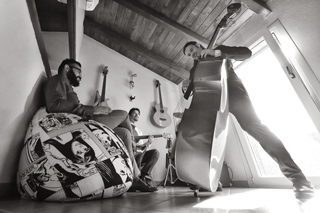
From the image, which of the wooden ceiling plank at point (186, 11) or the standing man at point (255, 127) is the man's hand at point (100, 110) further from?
the wooden ceiling plank at point (186, 11)

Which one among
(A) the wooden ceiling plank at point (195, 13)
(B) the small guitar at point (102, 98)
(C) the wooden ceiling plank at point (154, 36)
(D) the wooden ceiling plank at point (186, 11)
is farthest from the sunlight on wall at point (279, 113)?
(B) the small guitar at point (102, 98)

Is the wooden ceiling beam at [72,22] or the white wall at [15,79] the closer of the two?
the white wall at [15,79]

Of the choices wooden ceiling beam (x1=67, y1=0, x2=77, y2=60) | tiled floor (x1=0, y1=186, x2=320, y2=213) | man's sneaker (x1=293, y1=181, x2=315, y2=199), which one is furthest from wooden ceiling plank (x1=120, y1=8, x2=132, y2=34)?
man's sneaker (x1=293, y1=181, x2=315, y2=199)

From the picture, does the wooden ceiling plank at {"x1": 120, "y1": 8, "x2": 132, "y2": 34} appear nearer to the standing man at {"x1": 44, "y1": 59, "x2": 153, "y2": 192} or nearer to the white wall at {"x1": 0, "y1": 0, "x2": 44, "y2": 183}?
the standing man at {"x1": 44, "y1": 59, "x2": 153, "y2": 192}

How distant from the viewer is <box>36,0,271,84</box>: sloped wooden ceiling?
1792 millimetres

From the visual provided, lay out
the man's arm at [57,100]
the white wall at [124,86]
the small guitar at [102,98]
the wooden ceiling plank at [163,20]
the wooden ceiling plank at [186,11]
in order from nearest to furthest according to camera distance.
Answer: the man's arm at [57,100]
the wooden ceiling plank at [186,11]
the wooden ceiling plank at [163,20]
the small guitar at [102,98]
the white wall at [124,86]

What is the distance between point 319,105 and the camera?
1.41 meters

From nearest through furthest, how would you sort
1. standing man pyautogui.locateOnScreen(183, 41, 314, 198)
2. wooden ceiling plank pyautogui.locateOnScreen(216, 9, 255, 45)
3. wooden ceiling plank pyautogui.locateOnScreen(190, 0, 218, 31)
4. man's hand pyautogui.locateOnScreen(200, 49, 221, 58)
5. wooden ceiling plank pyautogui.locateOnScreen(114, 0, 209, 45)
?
1. standing man pyautogui.locateOnScreen(183, 41, 314, 198)
2. man's hand pyautogui.locateOnScreen(200, 49, 221, 58)
3. wooden ceiling plank pyautogui.locateOnScreen(216, 9, 255, 45)
4. wooden ceiling plank pyautogui.locateOnScreen(190, 0, 218, 31)
5. wooden ceiling plank pyautogui.locateOnScreen(114, 0, 209, 45)

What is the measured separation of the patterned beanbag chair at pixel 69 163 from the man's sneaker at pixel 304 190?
94cm

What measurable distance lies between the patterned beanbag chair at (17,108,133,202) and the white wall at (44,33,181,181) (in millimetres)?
2044

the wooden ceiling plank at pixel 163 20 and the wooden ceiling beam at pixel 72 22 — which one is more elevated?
the wooden ceiling plank at pixel 163 20

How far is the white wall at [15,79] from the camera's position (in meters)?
0.82

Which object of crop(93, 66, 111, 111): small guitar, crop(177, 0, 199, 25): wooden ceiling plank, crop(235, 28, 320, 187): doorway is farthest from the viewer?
crop(93, 66, 111, 111): small guitar

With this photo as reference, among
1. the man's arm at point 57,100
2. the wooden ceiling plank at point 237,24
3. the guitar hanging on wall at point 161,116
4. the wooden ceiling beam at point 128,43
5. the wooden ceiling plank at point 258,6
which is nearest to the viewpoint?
the man's arm at point 57,100
